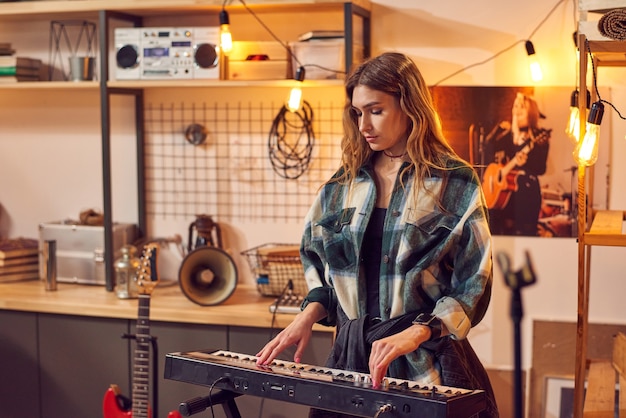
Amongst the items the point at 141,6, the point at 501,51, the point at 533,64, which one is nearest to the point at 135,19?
the point at 141,6

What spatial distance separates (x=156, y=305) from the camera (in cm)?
351

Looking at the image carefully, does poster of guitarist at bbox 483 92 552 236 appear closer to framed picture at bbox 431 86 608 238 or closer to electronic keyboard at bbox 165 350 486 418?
framed picture at bbox 431 86 608 238

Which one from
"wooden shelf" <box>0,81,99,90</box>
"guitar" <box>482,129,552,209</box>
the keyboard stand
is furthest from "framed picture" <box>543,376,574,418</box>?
"wooden shelf" <box>0,81,99,90</box>

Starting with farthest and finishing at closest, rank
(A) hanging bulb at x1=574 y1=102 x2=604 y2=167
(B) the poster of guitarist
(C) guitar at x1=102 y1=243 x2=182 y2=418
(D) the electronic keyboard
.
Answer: (B) the poster of guitarist, (C) guitar at x1=102 y1=243 x2=182 y2=418, (A) hanging bulb at x1=574 y1=102 x2=604 y2=167, (D) the electronic keyboard

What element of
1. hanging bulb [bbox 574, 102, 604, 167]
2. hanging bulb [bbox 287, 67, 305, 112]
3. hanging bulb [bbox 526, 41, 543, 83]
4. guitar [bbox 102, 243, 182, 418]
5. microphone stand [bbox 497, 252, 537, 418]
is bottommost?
guitar [bbox 102, 243, 182, 418]

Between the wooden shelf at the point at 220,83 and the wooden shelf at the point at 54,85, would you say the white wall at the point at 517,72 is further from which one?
the wooden shelf at the point at 54,85

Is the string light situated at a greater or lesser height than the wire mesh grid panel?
greater

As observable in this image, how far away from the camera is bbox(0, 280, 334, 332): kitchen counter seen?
336 centimetres

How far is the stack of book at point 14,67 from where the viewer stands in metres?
3.86

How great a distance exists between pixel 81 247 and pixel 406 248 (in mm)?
2112

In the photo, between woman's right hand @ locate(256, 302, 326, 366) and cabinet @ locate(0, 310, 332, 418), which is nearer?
woman's right hand @ locate(256, 302, 326, 366)

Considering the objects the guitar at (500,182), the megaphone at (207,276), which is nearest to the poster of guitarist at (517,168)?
the guitar at (500,182)

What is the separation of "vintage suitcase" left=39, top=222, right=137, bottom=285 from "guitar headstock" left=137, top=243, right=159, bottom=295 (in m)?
0.52

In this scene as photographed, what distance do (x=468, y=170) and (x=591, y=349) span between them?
1577mm
